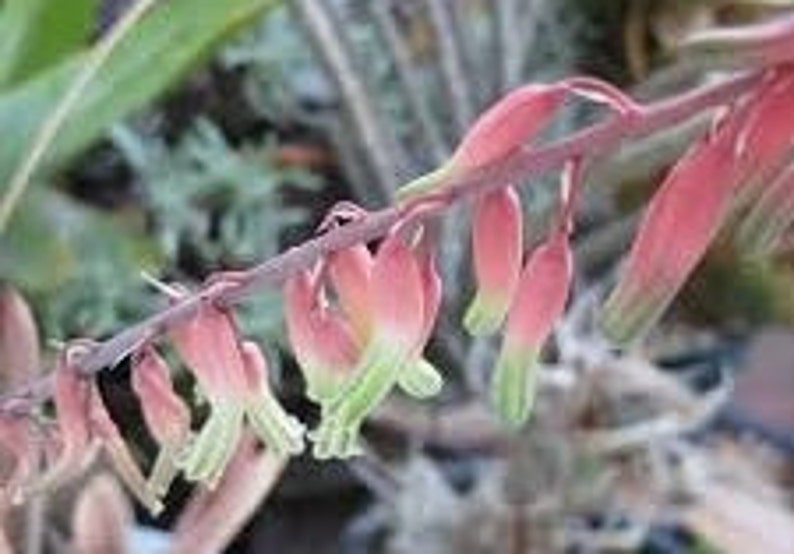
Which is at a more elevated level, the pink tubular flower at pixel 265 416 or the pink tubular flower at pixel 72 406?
the pink tubular flower at pixel 72 406

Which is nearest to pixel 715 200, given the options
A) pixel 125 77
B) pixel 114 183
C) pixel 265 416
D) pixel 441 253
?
pixel 265 416

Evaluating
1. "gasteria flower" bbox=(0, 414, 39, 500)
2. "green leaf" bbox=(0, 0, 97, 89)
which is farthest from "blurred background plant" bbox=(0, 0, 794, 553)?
"gasteria flower" bbox=(0, 414, 39, 500)

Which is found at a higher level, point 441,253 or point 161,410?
point 161,410

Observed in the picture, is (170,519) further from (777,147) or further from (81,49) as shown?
(777,147)

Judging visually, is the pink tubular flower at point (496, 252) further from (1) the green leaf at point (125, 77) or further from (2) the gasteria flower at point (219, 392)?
(1) the green leaf at point (125, 77)

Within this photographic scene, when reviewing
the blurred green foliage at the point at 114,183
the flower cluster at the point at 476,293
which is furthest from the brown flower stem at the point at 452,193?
the blurred green foliage at the point at 114,183

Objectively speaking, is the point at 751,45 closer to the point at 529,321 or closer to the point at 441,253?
the point at 529,321
